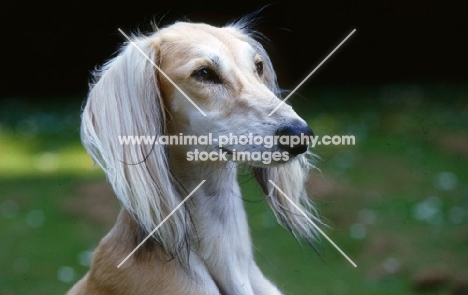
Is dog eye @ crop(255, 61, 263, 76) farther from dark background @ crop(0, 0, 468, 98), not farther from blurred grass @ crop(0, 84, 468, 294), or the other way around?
dark background @ crop(0, 0, 468, 98)

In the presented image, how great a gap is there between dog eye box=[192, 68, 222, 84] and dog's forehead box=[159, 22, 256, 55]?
0.30 feet

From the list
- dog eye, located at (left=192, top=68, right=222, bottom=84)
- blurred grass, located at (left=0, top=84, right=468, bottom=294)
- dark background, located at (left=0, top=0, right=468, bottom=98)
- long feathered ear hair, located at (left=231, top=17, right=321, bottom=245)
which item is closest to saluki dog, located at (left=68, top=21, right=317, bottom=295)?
dog eye, located at (left=192, top=68, right=222, bottom=84)

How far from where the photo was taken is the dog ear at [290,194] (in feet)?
15.4

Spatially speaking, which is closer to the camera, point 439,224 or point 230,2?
point 439,224

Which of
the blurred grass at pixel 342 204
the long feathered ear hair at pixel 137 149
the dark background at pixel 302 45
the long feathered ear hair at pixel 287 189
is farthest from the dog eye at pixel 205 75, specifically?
the dark background at pixel 302 45

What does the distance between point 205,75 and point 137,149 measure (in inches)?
17.7

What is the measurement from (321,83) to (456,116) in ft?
12.7

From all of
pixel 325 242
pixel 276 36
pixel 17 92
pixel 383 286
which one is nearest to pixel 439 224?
pixel 325 242

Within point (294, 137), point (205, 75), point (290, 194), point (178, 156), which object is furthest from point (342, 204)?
point (294, 137)

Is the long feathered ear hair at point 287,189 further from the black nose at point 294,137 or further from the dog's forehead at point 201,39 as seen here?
the black nose at point 294,137

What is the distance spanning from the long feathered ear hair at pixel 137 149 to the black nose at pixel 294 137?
595 mm

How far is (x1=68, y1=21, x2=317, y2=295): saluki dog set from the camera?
4.17 metres

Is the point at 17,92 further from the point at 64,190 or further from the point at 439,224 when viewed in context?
the point at 439,224

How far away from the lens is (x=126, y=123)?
4.22 metres
